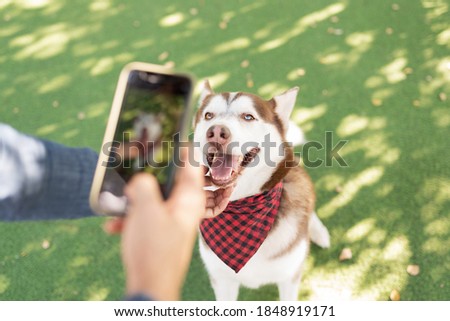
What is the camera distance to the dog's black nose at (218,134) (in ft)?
6.39

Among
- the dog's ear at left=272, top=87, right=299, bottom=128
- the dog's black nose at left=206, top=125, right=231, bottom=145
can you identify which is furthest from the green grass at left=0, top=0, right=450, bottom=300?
the dog's black nose at left=206, top=125, right=231, bottom=145

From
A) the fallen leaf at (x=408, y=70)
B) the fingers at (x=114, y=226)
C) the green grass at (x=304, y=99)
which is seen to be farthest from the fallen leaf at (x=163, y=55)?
the fingers at (x=114, y=226)

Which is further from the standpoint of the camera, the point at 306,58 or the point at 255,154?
the point at 306,58

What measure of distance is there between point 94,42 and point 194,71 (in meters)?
1.38

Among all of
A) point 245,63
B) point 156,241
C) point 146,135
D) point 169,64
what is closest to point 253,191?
point 146,135

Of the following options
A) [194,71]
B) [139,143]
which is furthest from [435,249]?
[194,71]

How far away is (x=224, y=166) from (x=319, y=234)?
1.35 m

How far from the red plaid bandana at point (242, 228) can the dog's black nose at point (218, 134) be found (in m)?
0.44

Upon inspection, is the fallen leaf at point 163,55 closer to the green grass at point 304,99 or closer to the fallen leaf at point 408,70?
the green grass at point 304,99

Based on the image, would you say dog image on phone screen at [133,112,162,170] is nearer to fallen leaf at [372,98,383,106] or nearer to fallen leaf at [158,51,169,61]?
fallen leaf at [372,98,383,106]
